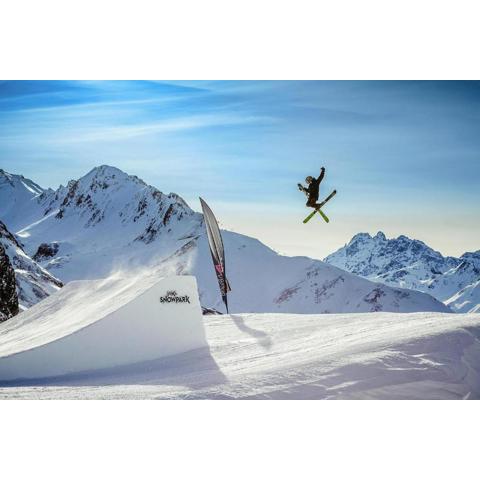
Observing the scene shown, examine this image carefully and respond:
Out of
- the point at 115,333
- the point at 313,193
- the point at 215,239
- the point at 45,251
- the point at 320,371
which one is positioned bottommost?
the point at 320,371

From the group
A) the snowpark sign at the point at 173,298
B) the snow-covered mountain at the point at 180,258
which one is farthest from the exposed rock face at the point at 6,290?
the snow-covered mountain at the point at 180,258

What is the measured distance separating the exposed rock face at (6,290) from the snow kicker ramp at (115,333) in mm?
6925

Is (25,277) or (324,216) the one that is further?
(25,277)

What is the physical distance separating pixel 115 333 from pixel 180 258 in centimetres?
8157

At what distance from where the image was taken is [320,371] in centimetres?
794

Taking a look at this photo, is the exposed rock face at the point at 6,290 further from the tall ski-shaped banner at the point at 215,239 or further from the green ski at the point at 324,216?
the green ski at the point at 324,216

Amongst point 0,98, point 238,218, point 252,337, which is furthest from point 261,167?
point 0,98

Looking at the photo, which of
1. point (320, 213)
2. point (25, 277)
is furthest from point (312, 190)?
point (25, 277)

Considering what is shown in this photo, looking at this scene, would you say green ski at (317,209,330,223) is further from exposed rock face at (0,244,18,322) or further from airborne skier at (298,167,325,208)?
exposed rock face at (0,244,18,322)

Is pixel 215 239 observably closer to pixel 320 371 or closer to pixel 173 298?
pixel 173 298
